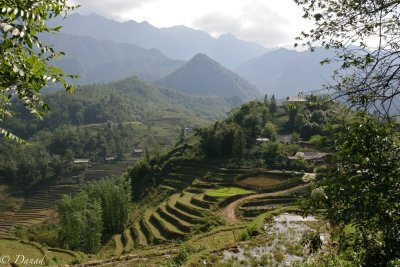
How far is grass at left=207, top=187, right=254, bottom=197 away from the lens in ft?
139

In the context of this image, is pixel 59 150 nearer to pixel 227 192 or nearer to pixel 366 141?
pixel 227 192

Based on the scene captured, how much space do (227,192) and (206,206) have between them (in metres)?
4.60

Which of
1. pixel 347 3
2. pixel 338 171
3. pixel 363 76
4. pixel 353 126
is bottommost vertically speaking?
pixel 338 171

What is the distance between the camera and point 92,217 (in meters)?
36.0

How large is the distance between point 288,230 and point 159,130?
156147 mm

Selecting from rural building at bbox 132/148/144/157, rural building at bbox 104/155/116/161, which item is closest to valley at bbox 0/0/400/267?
rural building at bbox 104/155/116/161

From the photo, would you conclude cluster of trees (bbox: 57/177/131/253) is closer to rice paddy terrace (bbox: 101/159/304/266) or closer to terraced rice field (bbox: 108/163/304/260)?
rice paddy terrace (bbox: 101/159/304/266)

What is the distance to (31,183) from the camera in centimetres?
10838

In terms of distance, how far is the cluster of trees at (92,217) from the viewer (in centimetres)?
3550

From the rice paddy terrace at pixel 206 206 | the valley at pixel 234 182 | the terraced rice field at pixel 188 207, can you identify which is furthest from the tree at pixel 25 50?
the rice paddy terrace at pixel 206 206

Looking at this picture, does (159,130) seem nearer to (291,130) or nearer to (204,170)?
(291,130)

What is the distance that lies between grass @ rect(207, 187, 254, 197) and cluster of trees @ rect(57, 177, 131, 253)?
10.4 meters

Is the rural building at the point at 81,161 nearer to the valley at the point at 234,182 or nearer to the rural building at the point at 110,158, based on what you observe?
the valley at the point at 234,182

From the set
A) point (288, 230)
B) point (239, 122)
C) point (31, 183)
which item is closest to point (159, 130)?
point (31, 183)
